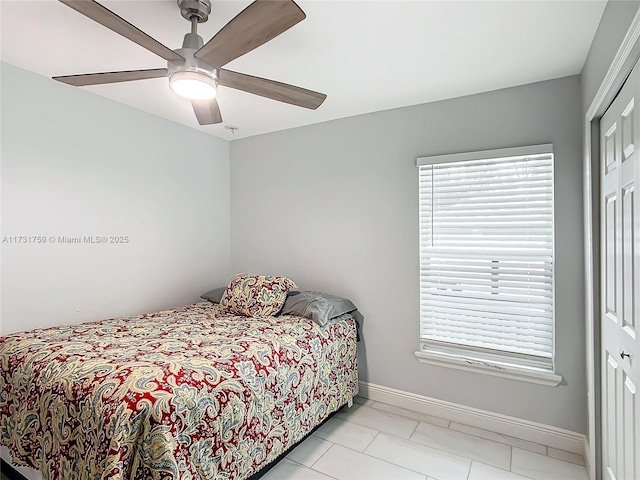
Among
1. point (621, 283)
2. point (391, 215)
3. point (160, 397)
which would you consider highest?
point (391, 215)

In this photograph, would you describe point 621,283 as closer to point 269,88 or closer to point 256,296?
point 269,88

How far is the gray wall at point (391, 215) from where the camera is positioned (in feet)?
7.61

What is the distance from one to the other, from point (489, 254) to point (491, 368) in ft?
2.63

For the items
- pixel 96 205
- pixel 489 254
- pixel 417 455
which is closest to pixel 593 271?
pixel 489 254

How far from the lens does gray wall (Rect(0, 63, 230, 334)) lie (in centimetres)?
229

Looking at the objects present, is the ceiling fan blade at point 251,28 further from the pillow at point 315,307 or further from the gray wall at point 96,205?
the pillow at point 315,307

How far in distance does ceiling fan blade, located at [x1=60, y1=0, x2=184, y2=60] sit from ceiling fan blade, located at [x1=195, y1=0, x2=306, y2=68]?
0.51ft

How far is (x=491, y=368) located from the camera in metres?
2.53

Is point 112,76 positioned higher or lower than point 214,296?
higher

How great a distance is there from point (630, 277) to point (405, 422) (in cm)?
184

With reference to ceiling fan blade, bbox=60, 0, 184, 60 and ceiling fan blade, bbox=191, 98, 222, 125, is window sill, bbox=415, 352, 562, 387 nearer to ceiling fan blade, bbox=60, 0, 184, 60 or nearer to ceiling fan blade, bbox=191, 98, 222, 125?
ceiling fan blade, bbox=191, 98, 222, 125

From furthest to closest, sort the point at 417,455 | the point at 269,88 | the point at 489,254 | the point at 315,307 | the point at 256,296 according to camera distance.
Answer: the point at 256,296 < the point at 315,307 < the point at 489,254 < the point at 417,455 < the point at 269,88

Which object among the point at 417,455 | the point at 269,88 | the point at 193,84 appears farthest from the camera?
the point at 417,455

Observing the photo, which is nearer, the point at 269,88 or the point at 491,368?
the point at 269,88
